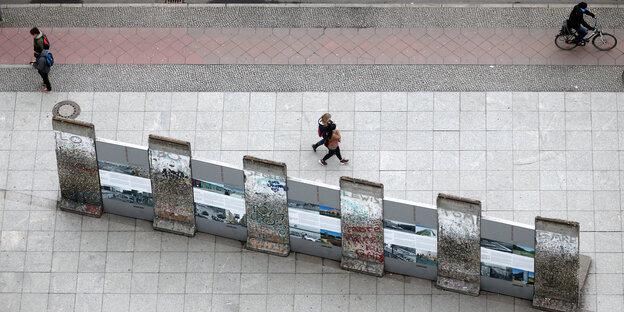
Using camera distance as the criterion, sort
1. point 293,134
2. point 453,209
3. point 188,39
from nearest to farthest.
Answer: point 453,209
point 293,134
point 188,39

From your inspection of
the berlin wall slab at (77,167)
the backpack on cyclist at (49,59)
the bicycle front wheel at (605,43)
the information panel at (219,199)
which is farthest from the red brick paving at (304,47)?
the information panel at (219,199)

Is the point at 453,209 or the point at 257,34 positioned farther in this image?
the point at 257,34

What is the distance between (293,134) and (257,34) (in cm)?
312

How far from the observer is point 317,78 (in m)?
27.6

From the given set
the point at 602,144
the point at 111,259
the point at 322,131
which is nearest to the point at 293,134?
the point at 322,131

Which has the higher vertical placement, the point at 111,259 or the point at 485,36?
the point at 485,36

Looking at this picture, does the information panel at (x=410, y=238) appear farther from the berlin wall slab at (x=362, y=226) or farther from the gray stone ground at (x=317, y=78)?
the gray stone ground at (x=317, y=78)

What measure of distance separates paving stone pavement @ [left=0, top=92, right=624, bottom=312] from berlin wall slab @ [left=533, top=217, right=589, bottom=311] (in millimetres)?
487

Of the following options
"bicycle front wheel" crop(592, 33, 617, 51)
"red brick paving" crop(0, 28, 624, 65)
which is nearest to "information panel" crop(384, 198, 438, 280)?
"red brick paving" crop(0, 28, 624, 65)

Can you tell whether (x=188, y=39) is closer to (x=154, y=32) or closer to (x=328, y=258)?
(x=154, y=32)

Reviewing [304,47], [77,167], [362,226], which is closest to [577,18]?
[304,47]

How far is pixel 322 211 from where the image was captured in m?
23.5

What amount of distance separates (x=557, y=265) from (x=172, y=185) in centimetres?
748

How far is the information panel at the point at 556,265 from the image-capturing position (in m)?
21.9
